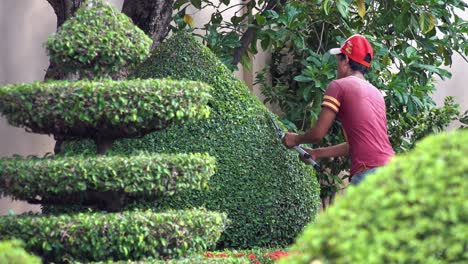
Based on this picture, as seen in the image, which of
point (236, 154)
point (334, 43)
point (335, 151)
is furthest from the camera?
point (334, 43)

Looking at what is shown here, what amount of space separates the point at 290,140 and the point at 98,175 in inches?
78.4

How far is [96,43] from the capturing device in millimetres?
5031

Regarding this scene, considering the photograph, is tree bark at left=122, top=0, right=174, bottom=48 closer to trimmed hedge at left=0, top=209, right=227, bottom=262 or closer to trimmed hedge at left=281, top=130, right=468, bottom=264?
trimmed hedge at left=0, top=209, right=227, bottom=262

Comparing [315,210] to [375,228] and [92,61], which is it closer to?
[92,61]

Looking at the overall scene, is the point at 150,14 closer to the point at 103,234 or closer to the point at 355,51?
the point at 355,51

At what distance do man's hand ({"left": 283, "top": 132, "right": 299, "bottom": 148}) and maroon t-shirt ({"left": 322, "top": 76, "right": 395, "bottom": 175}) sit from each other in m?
0.38

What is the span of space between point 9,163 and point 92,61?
709mm

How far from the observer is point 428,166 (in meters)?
3.03

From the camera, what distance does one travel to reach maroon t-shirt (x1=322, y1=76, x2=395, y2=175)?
20.0 feet

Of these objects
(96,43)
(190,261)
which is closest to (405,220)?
(190,261)

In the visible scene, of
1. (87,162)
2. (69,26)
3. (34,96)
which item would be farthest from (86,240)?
(69,26)

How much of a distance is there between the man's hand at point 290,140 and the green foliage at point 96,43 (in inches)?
61.1

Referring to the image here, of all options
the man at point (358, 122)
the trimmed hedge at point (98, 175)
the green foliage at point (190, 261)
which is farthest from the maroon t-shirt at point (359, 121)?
the trimmed hedge at point (98, 175)

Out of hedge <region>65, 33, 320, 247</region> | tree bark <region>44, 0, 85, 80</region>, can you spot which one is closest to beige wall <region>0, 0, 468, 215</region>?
tree bark <region>44, 0, 85, 80</region>
